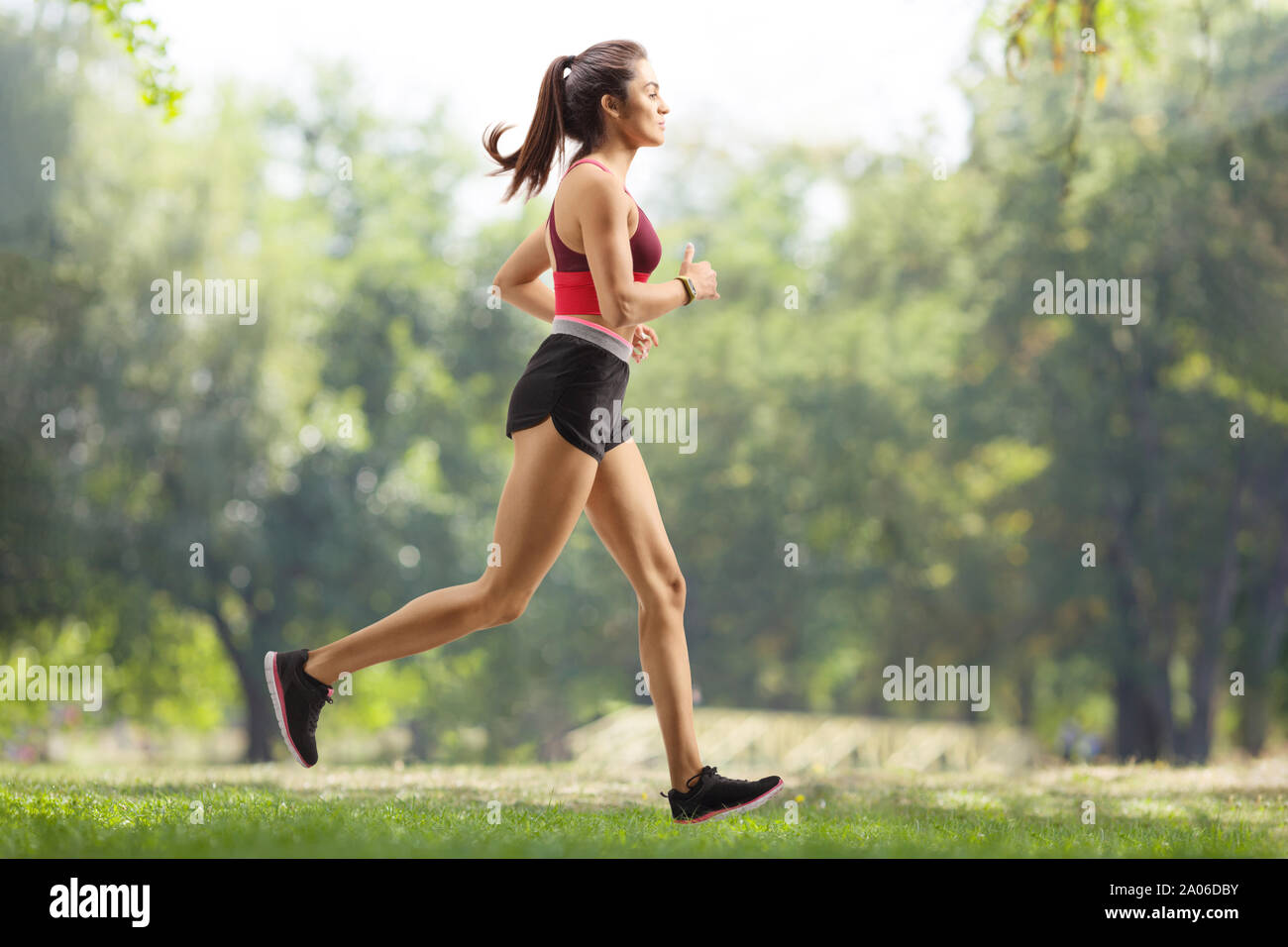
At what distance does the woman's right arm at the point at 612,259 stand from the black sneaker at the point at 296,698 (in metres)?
1.71

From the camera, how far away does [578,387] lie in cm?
417

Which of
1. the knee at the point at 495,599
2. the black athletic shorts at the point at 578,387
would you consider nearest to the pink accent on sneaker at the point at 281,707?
the knee at the point at 495,599

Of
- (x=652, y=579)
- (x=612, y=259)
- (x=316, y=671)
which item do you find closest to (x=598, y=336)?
(x=612, y=259)

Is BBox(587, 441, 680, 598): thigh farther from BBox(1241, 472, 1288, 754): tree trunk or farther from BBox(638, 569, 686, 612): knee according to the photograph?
BBox(1241, 472, 1288, 754): tree trunk

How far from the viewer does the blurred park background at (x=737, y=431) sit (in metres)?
19.6

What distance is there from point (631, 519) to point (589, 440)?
0.35 meters

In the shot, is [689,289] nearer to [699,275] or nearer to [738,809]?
[699,275]

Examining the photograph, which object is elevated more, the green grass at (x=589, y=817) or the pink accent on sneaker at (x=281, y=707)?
the pink accent on sneaker at (x=281, y=707)

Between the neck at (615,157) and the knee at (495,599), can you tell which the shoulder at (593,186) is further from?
the knee at (495,599)

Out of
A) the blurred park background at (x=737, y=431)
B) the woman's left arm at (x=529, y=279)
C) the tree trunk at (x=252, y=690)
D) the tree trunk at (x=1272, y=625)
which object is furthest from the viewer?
the tree trunk at (x=252, y=690)

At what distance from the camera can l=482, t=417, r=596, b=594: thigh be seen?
4.13m

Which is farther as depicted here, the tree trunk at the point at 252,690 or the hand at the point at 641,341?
the tree trunk at the point at 252,690

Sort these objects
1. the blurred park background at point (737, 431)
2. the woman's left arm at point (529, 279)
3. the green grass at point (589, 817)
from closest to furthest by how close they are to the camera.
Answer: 1. the green grass at point (589, 817)
2. the woman's left arm at point (529, 279)
3. the blurred park background at point (737, 431)
